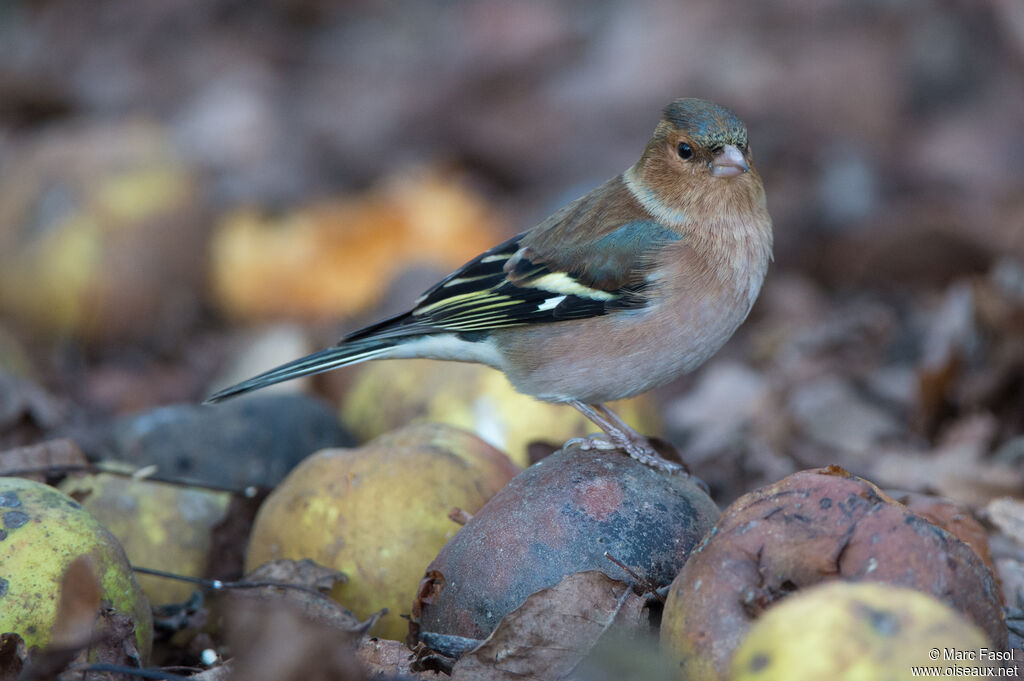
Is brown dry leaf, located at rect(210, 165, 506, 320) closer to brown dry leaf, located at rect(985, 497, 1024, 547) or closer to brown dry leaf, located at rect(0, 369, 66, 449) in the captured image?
brown dry leaf, located at rect(0, 369, 66, 449)

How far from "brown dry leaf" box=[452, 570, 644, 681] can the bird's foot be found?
0.70 metres

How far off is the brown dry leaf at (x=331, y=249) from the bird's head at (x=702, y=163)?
3407 millimetres

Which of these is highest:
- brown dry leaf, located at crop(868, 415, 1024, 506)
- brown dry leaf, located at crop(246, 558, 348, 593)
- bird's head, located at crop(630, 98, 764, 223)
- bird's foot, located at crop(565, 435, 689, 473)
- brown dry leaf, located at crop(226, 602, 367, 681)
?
bird's head, located at crop(630, 98, 764, 223)

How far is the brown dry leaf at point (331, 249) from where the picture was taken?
787 centimetres

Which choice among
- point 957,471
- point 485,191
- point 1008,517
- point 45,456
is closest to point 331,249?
point 485,191

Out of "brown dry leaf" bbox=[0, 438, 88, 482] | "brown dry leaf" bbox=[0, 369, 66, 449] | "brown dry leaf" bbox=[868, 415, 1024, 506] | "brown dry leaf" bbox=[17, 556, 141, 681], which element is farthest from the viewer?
"brown dry leaf" bbox=[0, 369, 66, 449]

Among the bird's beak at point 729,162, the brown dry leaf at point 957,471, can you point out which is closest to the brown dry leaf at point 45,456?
the bird's beak at point 729,162

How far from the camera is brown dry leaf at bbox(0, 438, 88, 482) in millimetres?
4203

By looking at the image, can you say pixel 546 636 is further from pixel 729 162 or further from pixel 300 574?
pixel 729 162

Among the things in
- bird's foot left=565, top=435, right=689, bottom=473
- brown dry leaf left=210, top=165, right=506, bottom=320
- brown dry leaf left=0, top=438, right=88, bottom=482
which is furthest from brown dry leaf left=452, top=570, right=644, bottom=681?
brown dry leaf left=210, top=165, right=506, bottom=320

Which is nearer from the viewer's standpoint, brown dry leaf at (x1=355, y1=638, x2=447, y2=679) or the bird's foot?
brown dry leaf at (x1=355, y1=638, x2=447, y2=679)

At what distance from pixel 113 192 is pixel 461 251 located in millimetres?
2363

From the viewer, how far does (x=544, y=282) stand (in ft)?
14.0

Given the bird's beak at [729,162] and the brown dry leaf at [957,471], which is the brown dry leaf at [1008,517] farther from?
the bird's beak at [729,162]
